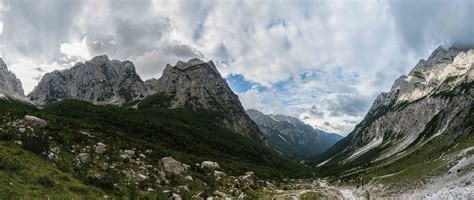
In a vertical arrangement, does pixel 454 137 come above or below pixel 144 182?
above

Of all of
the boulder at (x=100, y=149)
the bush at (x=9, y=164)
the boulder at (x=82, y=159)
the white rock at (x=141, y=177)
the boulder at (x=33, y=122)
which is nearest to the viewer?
the bush at (x=9, y=164)

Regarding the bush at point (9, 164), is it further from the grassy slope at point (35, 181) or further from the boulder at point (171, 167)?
the boulder at point (171, 167)

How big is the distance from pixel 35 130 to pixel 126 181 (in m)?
32.9

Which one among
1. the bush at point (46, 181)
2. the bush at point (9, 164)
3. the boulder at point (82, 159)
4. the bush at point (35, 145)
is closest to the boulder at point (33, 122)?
the boulder at point (82, 159)

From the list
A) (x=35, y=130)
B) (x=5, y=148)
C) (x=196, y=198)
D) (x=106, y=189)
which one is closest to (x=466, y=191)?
(x=196, y=198)

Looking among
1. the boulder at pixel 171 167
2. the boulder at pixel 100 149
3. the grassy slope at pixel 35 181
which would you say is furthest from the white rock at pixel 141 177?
the boulder at pixel 100 149

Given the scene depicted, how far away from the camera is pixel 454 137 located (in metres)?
172

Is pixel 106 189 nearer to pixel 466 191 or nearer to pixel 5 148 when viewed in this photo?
pixel 5 148

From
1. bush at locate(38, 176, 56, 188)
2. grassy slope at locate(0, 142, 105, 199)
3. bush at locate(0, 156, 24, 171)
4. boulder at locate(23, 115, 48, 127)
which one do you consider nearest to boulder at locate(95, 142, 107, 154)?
boulder at locate(23, 115, 48, 127)

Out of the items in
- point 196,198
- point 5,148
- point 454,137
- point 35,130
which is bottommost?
point 196,198

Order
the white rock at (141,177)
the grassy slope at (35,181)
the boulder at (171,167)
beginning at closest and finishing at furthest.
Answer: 1. the grassy slope at (35,181)
2. the white rock at (141,177)
3. the boulder at (171,167)

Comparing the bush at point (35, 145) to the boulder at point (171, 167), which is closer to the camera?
the bush at point (35, 145)

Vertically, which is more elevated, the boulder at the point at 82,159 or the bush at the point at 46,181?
the boulder at the point at 82,159

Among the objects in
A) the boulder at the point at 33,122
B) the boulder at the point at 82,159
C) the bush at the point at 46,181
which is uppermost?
the boulder at the point at 33,122
